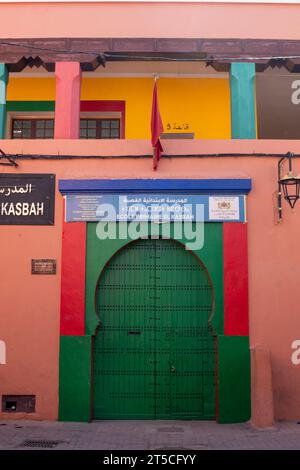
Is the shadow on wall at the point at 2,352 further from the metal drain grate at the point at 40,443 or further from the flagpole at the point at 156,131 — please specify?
the flagpole at the point at 156,131

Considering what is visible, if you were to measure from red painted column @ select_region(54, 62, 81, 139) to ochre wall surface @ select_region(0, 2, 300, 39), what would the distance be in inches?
24.8

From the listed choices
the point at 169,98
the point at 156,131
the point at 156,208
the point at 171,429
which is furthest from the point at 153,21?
the point at 171,429

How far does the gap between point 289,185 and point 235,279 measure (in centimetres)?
173

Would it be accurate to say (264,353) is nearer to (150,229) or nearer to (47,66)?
(150,229)

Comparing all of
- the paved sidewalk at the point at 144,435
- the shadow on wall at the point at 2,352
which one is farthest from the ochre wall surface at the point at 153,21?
the paved sidewalk at the point at 144,435

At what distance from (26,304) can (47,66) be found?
4.09 metres

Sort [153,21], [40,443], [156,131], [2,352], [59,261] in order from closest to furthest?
[40,443]
[156,131]
[2,352]
[59,261]
[153,21]

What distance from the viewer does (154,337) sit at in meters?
7.85

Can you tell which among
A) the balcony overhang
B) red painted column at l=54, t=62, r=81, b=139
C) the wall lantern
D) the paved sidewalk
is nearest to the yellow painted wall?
the balcony overhang

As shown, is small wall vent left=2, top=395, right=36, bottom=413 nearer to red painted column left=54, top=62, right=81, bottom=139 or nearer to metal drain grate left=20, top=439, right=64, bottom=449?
metal drain grate left=20, top=439, right=64, bottom=449

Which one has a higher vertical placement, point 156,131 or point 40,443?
point 156,131

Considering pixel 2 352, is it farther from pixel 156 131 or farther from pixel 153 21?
pixel 153 21

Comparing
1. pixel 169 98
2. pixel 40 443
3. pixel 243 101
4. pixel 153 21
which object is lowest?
pixel 40 443

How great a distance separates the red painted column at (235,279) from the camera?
300 inches
